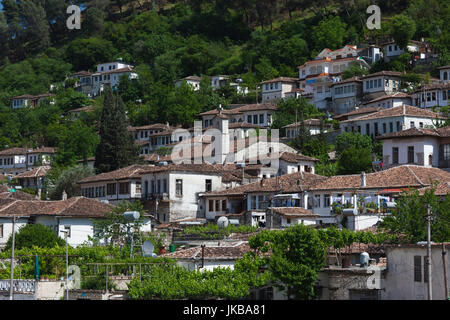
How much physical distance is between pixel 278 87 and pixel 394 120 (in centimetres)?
3019

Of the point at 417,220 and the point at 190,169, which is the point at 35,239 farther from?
the point at 417,220

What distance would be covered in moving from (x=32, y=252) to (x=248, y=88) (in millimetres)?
67571

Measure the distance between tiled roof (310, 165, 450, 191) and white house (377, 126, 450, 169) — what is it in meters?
6.50

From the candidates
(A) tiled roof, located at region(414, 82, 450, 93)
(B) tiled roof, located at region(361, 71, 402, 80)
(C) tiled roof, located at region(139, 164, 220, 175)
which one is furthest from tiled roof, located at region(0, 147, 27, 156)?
(A) tiled roof, located at region(414, 82, 450, 93)

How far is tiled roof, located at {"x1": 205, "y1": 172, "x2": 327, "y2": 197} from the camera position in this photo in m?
52.2

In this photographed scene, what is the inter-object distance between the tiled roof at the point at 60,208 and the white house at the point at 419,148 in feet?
60.1

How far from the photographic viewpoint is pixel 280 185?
53.0 metres

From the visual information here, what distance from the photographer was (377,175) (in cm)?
4794

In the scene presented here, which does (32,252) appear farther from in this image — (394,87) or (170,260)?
(394,87)

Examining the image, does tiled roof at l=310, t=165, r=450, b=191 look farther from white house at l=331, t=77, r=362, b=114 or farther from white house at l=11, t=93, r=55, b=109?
white house at l=11, t=93, r=55, b=109

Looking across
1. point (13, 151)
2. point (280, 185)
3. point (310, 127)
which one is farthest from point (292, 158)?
point (13, 151)

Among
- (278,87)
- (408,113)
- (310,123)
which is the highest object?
(278,87)

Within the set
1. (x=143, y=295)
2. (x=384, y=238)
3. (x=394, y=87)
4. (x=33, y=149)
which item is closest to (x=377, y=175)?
(x=384, y=238)

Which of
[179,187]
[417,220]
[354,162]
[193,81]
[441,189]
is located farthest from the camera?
[193,81]
